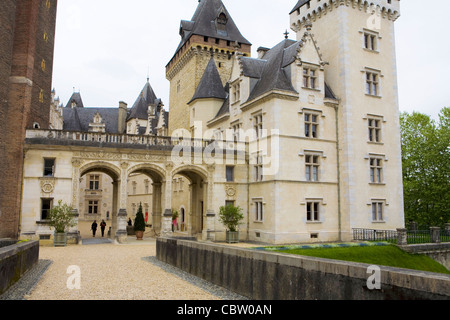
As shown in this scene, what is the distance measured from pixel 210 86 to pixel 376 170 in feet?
52.6

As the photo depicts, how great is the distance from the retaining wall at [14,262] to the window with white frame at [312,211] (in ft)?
55.3

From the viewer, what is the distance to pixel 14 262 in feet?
32.0

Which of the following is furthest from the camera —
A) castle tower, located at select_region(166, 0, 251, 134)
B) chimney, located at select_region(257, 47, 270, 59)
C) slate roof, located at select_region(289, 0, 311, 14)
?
castle tower, located at select_region(166, 0, 251, 134)

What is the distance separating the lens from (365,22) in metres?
27.6

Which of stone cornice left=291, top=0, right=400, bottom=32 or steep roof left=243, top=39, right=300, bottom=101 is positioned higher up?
stone cornice left=291, top=0, right=400, bottom=32

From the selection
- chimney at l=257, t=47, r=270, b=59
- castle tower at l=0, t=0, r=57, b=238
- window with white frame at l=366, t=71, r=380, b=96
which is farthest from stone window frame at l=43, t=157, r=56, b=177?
window with white frame at l=366, t=71, r=380, b=96

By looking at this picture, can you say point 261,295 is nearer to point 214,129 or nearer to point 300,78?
point 300,78

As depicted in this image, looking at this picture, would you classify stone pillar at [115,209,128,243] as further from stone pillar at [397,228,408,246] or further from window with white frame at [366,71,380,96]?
window with white frame at [366,71,380,96]

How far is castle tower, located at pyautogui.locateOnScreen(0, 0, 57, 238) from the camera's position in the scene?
2114 centimetres

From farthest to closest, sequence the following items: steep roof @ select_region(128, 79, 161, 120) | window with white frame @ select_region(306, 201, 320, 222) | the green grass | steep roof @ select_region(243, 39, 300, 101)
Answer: steep roof @ select_region(128, 79, 161, 120), steep roof @ select_region(243, 39, 300, 101), window with white frame @ select_region(306, 201, 320, 222), the green grass

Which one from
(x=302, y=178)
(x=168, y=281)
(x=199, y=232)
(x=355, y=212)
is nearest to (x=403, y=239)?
(x=355, y=212)

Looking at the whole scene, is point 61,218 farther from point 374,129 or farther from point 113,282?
point 374,129

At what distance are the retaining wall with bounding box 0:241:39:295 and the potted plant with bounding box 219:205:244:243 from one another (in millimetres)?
12711
